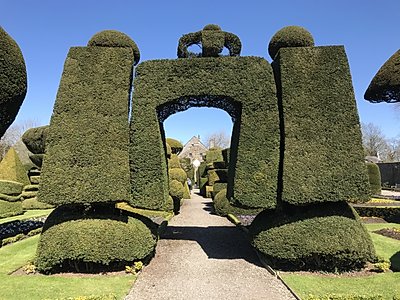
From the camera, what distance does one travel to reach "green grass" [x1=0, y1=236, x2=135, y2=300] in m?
5.98

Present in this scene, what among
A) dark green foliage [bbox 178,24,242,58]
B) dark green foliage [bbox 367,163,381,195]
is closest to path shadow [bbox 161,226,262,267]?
dark green foliage [bbox 178,24,242,58]

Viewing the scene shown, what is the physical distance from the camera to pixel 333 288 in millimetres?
6250

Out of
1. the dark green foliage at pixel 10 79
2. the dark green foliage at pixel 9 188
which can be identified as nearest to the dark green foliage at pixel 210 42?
the dark green foliage at pixel 10 79

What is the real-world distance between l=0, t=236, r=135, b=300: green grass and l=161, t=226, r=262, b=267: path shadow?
9.80 ft

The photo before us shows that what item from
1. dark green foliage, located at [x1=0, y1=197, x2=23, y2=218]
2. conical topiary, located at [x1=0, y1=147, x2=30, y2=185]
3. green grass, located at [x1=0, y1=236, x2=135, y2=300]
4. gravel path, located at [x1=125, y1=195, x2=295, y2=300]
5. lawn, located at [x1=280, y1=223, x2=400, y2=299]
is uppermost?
conical topiary, located at [x1=0, y1=147, x2=30, y2=185]

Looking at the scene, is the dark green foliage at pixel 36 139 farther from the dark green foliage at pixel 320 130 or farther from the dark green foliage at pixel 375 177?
the dark green foliage at pixel 375 177

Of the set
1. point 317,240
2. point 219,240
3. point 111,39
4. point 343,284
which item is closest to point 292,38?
point 111,39

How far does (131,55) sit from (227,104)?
294 cm

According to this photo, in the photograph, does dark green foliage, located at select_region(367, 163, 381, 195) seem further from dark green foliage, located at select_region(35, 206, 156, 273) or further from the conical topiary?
the conical topiary

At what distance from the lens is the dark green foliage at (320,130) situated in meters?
7.42

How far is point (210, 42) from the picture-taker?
8.50 meters

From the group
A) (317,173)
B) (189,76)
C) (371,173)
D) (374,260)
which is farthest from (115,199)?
(371,173)

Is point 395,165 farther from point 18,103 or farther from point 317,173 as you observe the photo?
point 18,103

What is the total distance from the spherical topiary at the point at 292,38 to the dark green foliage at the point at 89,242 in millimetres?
6018
